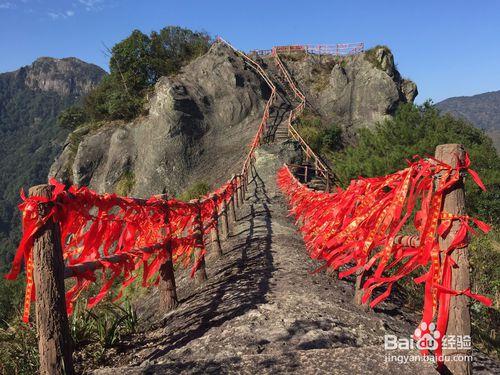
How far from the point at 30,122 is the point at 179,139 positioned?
147318 mm

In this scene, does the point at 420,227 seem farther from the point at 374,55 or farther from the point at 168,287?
the point at 374,55

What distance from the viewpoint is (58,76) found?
593ft

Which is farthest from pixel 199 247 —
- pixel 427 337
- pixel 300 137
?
pixel 300 137

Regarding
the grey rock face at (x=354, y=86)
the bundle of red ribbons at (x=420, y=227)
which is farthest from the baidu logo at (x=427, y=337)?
the grey rock face at (x=354, y=86)

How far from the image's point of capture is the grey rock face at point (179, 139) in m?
24.3

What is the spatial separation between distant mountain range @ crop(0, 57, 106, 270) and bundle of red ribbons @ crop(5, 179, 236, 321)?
252ft

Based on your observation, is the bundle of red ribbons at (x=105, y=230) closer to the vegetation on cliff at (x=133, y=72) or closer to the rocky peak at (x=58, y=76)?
the vegetation on cliff at (x=133, y=72)

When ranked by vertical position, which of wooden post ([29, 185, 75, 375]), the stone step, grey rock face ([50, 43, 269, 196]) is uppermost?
grey rock face ([50, 43, 269, 196])

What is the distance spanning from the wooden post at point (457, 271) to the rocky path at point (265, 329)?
31cm

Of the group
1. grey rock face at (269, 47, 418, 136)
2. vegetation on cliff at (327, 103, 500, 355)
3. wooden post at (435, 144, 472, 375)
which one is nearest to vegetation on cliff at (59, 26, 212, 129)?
grey rock face at (269, 47, 418, 136)

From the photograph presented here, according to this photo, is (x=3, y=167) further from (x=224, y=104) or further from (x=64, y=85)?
(x=224, y=104)

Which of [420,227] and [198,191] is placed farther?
[198,191]

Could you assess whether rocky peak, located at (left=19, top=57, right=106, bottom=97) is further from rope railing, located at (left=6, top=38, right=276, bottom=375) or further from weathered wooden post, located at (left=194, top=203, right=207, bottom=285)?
rope railing, located at (left=6, top=38, right=276, bottom=375)

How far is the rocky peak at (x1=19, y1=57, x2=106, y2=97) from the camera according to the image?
176 metres
